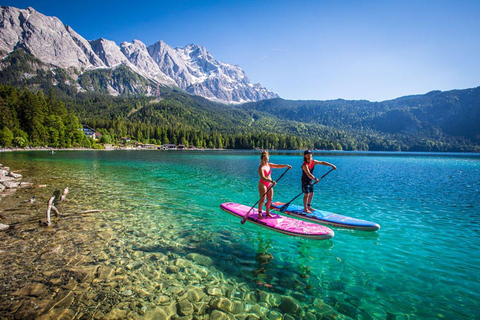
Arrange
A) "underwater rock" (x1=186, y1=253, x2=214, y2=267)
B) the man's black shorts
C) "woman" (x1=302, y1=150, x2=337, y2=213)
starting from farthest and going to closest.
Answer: the man's black shorts < "woman" (x1=302, y1=150, x2=337, y2=213) < "underwater rock" (x1=186, y1=253, x2=214, y2=267)

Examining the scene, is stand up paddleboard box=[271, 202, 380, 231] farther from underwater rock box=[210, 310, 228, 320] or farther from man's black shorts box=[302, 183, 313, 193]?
underwater rock box=[210, 310, 228, 320]

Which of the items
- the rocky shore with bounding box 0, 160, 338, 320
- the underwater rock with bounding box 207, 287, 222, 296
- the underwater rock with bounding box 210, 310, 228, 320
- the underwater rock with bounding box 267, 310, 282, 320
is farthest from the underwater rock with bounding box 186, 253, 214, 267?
the underwater rock with bounding box 267, 310, 282, 320

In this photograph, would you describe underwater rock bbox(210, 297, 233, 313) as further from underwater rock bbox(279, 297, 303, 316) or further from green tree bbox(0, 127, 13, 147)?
green tree bbox(0, 127, 13, 147)

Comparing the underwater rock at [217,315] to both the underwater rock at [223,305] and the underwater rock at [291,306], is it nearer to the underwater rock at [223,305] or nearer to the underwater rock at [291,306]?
the underwater rock at [223,305]

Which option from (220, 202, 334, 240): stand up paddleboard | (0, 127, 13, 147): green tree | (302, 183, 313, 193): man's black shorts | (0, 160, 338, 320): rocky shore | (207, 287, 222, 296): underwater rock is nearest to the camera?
(0, 160, 338, 320): rocky shore

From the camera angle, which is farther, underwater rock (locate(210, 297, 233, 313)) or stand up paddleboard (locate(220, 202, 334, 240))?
stand up paddleboard (locate(220, 202, 334, 240))

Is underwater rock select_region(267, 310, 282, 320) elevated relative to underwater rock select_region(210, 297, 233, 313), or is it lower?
elevated

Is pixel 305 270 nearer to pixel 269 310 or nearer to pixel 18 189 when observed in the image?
pixel 269 310

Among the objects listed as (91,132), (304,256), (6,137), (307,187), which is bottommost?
(304,256)

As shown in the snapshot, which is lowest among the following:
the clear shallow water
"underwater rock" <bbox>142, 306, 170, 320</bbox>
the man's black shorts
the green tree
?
the clear shallow water

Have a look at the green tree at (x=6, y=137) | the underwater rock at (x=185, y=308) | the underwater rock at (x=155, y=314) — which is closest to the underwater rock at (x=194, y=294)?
the underwater rock at (x=185, y=308)

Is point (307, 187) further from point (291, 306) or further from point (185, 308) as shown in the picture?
point (185, 308)

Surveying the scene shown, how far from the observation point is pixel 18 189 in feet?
73.7

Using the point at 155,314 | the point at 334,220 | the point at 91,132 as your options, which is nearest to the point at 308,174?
the point at 334,220
